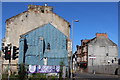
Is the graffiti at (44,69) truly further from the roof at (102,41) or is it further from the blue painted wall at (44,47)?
the roof at (102,41)

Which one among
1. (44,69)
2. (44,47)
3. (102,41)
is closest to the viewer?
(44,69)

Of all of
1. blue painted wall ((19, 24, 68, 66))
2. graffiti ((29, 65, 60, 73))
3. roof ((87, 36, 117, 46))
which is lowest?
graffiti ((29, 65, 60, 73))

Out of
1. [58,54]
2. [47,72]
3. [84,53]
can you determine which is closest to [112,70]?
[84,53]

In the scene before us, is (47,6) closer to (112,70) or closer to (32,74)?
(32,74)

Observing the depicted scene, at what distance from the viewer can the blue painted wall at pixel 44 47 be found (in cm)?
2715

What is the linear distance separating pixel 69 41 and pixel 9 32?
29.3 ft

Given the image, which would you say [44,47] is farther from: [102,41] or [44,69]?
[102,41]

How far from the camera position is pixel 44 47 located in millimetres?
27875

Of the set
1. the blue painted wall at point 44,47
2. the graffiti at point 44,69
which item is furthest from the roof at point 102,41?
the graffiti at point 44,69

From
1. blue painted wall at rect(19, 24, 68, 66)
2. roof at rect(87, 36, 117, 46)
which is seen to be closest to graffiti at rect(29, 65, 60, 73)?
blue painted wall at rect(19, 24, 68, 66)

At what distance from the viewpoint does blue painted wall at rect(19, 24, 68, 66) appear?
89.1ft

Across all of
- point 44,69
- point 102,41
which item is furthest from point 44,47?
point 102,41

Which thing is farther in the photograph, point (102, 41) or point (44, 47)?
point (102, 41)

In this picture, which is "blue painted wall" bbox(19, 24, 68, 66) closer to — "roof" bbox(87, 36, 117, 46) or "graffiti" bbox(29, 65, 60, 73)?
"graffiti" bbox(29, 65, 60, 73)
